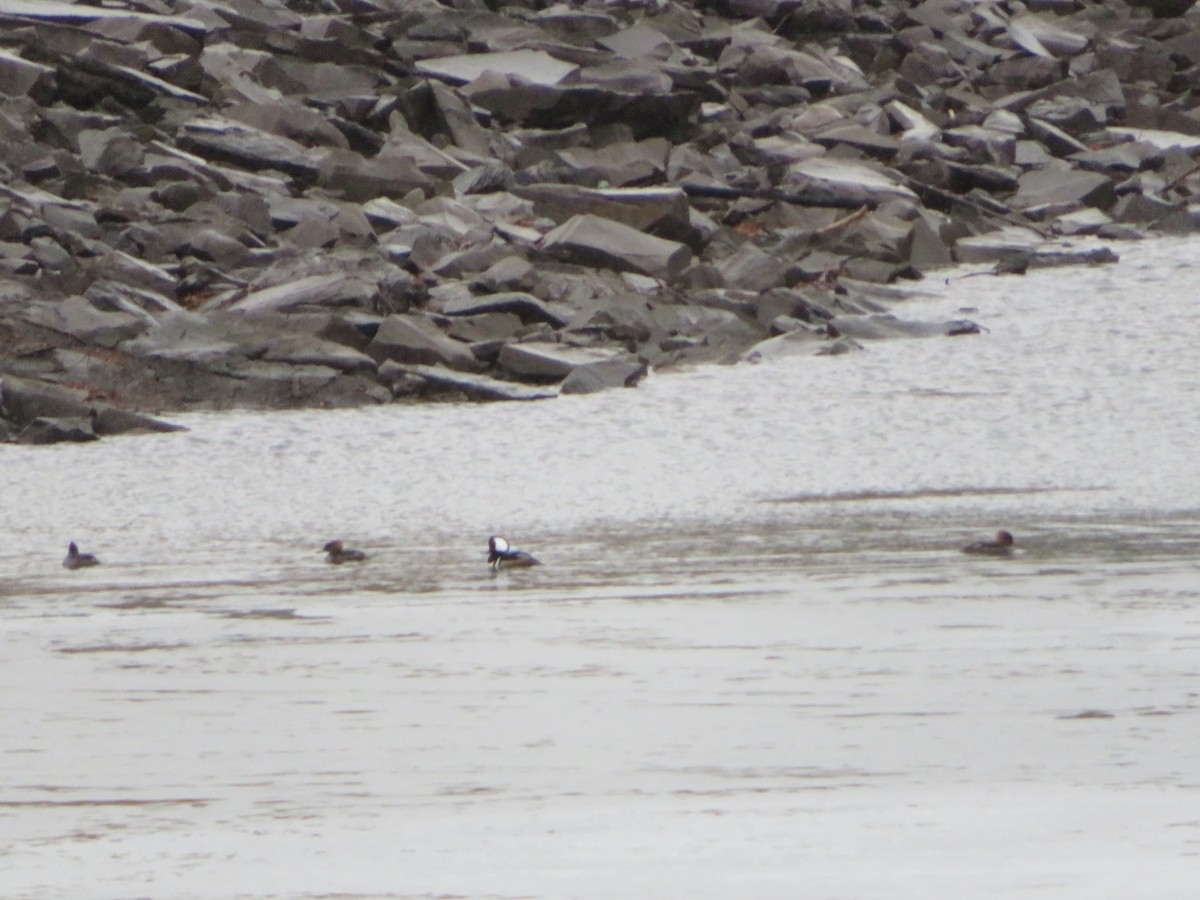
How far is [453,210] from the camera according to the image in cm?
1115

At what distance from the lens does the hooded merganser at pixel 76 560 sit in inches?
207

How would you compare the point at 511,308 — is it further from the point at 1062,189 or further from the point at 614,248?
the point at 1062,189

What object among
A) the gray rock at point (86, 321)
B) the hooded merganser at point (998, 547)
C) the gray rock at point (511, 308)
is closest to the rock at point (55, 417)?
the gray rock at point (86, 321)

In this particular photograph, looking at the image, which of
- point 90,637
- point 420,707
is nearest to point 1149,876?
point 420,707

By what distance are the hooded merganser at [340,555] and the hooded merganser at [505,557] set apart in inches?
13.6

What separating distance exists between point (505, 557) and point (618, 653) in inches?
43.5

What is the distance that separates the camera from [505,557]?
16.8 ft

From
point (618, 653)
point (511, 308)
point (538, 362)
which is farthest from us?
point (511, 308)

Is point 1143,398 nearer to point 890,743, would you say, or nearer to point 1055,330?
point 1055,330

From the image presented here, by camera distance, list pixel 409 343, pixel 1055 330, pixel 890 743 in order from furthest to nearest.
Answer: pixel 1055 330, pixel 409 343, pixel 890 743

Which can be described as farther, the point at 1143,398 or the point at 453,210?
the point at 453,210

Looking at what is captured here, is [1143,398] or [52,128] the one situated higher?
[52,128]

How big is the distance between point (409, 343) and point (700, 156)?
216 inches

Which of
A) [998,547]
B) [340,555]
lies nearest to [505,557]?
[340,555]
